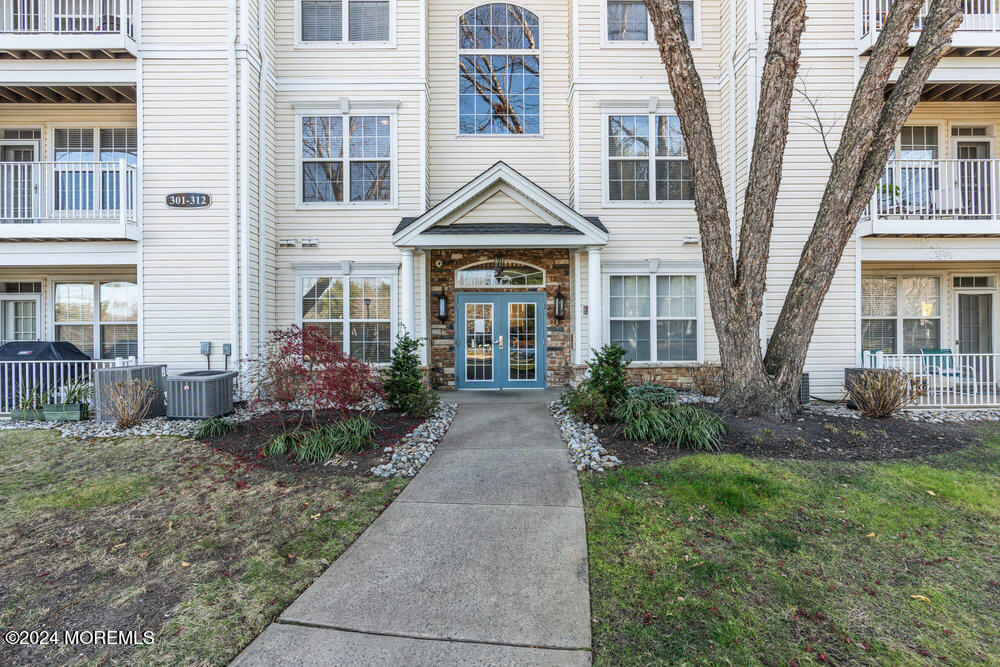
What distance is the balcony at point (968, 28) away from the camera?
8242 millimetres

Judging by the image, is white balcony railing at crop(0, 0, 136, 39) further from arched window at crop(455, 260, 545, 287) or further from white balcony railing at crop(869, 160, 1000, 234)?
white balcony railing at crop(869, 160, 1000, 234)

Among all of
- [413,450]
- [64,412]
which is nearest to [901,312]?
[413,450]

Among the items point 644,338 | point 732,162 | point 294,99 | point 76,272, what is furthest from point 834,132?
point 76,272

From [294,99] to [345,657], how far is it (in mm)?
10292

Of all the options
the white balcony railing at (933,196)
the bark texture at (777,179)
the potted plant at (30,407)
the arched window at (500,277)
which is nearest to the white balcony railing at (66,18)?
the potted plant at (30,407)

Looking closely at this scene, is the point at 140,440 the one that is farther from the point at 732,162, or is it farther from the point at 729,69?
the point at 729,69

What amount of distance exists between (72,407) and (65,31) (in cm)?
695

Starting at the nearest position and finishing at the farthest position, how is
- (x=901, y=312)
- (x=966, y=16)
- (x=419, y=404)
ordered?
(x=419, y=404) → (x=966, y=16) → (x=901, y=312)

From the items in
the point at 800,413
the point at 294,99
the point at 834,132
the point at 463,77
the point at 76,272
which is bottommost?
the point at 800,413

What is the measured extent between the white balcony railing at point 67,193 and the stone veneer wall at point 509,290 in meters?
5.87

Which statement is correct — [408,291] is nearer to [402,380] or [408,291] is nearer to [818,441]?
[402,380]

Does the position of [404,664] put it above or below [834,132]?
below

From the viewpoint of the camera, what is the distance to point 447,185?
33.5ft

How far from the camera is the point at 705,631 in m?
2.61
